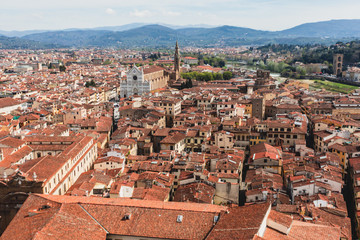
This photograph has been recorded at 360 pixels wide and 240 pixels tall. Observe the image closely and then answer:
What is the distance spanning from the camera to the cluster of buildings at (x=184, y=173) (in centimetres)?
1750

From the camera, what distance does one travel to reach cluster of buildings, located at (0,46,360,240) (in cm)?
1750

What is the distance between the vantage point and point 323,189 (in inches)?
1006

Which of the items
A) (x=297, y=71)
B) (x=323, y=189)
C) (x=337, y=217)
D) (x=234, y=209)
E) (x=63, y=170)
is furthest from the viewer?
(x=297, y=71)

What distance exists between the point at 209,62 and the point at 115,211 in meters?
143

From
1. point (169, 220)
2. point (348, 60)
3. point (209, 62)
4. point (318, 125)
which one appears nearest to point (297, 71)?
point (348, 60)

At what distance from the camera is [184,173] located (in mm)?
28375

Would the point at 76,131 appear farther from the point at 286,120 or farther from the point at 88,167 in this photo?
the point at 286,120

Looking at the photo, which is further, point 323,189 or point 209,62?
point 209,62

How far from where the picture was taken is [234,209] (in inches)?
712

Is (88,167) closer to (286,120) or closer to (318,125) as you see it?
(286,120)

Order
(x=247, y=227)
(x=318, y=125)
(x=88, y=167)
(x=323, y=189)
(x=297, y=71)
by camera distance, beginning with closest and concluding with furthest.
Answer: (x=247, y=227), (x=323, y=189), (x=88, y=167), (x=318, y=125), (x=297, y=71)

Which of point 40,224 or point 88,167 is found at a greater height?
point 40,224

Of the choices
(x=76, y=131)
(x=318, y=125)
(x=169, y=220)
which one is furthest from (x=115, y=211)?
(x=318, y=125)

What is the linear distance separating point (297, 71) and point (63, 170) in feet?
344
